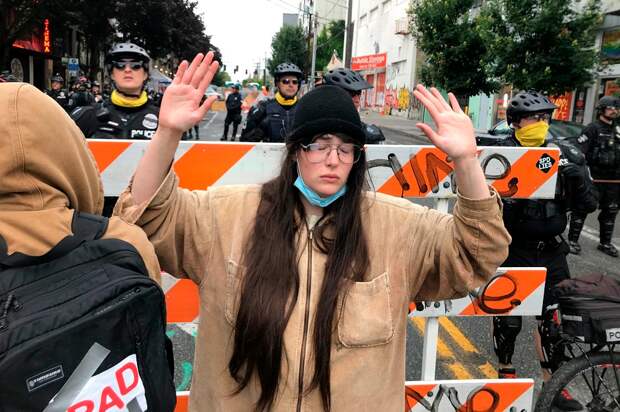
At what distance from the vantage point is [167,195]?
5.92 feet

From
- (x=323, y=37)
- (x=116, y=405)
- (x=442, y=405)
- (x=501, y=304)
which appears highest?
(x=323, y=37)

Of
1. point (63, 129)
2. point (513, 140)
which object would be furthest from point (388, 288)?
point (513, 140)

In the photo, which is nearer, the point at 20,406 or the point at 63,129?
the point at 20,406

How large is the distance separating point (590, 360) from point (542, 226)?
900 millimetres

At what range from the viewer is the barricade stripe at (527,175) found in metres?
3.05

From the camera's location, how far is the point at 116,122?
444 cm

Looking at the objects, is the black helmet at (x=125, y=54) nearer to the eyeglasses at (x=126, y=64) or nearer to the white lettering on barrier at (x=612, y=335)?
the eyeglasses at (x=126, y=64)

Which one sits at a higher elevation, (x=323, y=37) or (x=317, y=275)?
(x=323, y=37)

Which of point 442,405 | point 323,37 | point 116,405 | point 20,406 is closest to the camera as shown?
point 20,406

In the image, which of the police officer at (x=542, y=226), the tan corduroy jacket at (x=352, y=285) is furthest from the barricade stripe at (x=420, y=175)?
the tan corduroy jacket at (x=352, y=285)

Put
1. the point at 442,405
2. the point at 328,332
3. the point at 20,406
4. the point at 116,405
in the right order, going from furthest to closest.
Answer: the point at 442,405 → the point at 328,332 → the point at 116,405 → the point at 20,406

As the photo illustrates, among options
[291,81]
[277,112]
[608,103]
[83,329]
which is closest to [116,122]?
[277,112]

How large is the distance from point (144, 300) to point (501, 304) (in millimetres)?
2331

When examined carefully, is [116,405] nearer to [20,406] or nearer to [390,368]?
[20,406]
